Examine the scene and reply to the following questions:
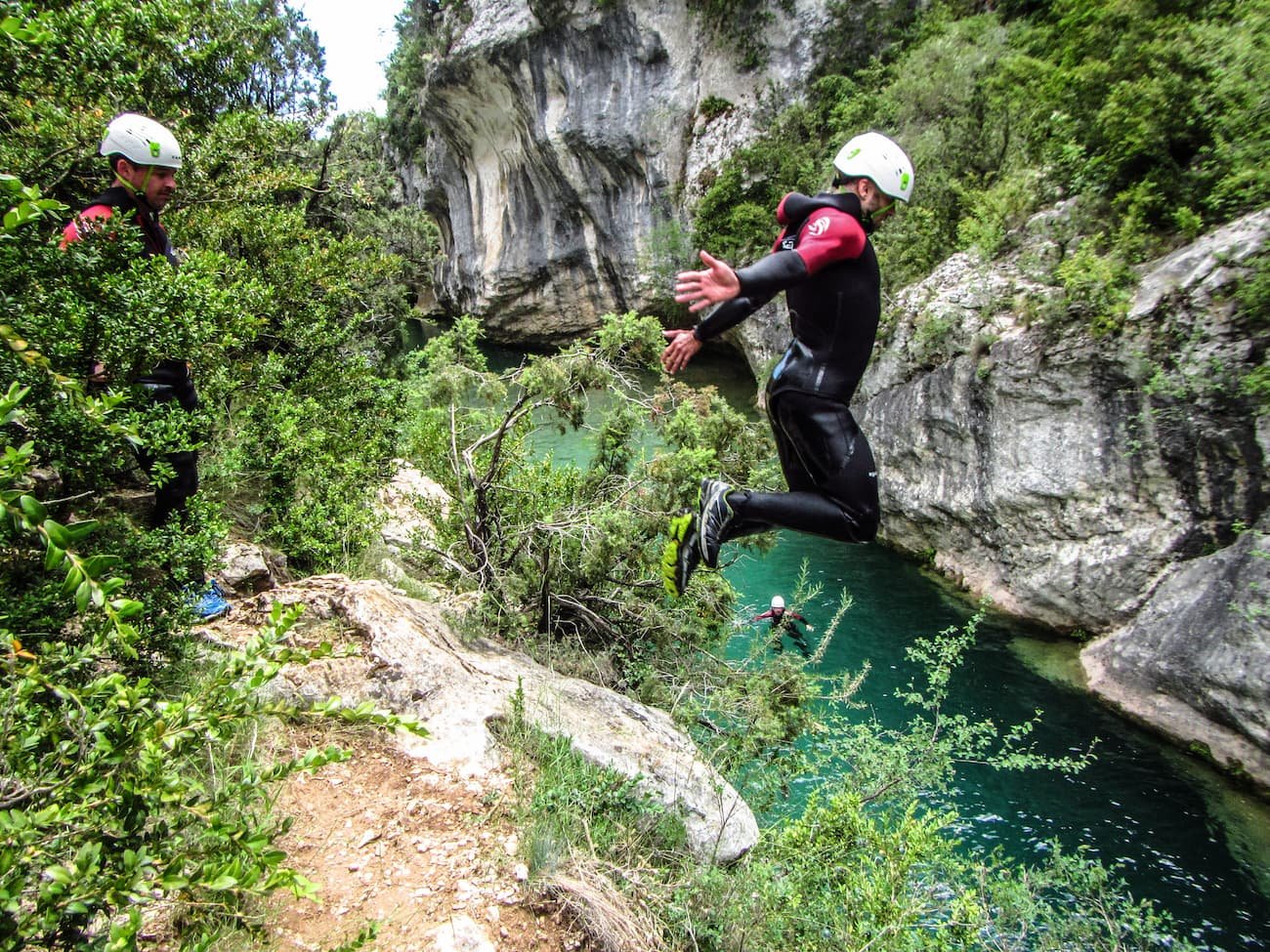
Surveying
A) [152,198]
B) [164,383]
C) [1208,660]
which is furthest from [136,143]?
[1208,660]

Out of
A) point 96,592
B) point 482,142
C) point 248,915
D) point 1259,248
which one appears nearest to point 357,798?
point 248,915

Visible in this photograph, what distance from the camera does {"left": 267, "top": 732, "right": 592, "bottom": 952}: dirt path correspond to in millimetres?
2377

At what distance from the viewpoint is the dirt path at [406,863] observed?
2377 mm

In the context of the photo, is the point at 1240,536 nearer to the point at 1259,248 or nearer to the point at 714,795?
the point at 1259,248

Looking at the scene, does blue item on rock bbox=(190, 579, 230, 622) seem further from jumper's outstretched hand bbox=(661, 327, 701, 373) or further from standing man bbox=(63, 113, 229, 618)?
jumper's outstretched hand bbox=(661, 327, 701, 373)

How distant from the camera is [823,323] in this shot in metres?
3.08

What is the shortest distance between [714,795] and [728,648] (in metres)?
5.23

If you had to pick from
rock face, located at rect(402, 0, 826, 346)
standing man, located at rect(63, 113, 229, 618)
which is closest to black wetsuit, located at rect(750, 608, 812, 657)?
standing man, located at rect(63, 113, 229, 618)

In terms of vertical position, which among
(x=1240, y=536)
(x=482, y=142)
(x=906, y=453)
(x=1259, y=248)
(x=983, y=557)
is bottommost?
(x=983, y=557)

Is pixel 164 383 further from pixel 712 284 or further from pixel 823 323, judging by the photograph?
pixel 823 323

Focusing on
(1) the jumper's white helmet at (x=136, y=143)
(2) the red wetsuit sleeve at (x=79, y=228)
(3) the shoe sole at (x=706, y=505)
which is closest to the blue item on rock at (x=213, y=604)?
(2) the red wetsuit sleeve at (x=79, y=228)

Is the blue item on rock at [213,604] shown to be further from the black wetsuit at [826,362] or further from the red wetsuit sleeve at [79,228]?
the black wetsuit at [826,362]

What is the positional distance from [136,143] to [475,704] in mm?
3221

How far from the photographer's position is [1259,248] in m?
7.08
